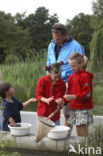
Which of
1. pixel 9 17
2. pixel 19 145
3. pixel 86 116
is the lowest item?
pixel 19 145

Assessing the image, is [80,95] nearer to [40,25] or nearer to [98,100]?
[98,100]

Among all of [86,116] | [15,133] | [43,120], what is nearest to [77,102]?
[86,116]

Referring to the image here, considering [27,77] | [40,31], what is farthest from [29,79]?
[40,31]

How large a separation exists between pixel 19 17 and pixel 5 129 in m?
40.5

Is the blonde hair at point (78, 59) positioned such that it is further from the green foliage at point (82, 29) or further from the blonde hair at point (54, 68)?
the green foliage at point (82, 29)

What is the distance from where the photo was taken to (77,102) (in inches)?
129

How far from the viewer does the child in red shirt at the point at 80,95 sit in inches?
127

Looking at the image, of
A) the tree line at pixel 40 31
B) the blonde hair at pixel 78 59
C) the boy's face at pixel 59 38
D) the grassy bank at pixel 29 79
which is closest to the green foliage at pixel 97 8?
the tree line at pixel 40 31

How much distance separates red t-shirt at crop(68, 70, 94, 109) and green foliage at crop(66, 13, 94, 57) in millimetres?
27817

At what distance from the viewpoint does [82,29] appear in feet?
112

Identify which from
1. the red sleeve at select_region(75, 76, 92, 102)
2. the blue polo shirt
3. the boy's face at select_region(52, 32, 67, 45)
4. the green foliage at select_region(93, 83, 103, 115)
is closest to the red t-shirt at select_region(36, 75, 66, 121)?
the red sleeve at select_region(75, 76, 92, 102)

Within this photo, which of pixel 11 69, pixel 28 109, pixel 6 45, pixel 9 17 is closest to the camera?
pixel 28 109

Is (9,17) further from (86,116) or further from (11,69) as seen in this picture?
(86,116)

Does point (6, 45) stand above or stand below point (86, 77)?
above
